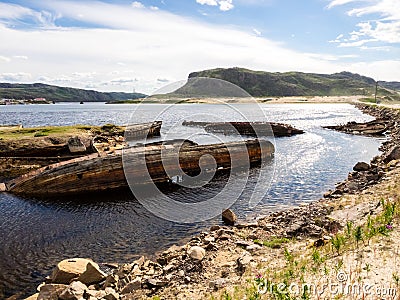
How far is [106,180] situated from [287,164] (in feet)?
61.5

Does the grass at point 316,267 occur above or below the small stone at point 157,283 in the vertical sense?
above

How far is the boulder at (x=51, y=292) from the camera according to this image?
9735 mm

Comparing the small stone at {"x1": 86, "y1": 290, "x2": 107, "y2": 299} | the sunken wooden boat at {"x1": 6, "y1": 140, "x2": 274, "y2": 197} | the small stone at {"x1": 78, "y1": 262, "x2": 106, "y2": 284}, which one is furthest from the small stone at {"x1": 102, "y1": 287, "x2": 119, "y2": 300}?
the sunken wooden boat at {"x1": 6, "y1": 140, "x2": 274, "y2": 197}

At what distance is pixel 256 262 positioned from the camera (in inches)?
413

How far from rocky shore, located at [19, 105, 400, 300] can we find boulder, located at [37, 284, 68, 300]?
0.03m

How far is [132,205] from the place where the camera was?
69.5 ft

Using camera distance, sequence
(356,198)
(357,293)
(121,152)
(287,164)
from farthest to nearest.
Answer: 1. (287,164)
2. (121,152)
3. (356,198)
4. (357,293)

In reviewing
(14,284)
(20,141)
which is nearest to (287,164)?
(14,284)

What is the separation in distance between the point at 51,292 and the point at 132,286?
8.28ft

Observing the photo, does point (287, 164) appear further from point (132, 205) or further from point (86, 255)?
point (86, 255)

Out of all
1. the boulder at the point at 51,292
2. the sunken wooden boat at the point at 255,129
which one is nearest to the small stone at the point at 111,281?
the boulder at the point at 51,292

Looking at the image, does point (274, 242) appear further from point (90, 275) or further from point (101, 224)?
point (101, 224)

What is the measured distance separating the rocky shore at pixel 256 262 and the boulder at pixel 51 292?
0.10ft

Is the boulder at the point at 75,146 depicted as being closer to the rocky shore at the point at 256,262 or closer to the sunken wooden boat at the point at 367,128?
the rocky shore at the point at 256,262
